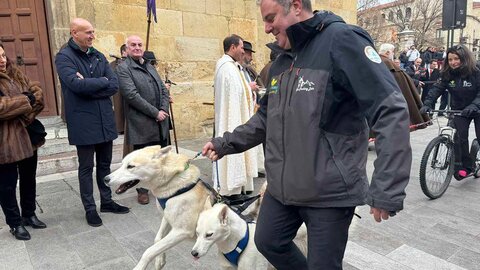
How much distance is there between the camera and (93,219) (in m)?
4.07

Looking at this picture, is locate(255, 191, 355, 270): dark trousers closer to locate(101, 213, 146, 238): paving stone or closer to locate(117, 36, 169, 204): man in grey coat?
locate(101, 213, 146, 238): paving stone

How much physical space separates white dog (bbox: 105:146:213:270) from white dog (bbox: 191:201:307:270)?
0.34m

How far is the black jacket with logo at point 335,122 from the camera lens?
1626mm

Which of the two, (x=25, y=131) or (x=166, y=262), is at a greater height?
(x=25, y=131)

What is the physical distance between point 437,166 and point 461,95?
1.09m

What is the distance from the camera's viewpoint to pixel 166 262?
322cm

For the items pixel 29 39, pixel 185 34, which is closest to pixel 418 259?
pixel 185 34

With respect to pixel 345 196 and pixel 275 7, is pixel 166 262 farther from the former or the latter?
pixel 275 7

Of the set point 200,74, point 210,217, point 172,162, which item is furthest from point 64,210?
point 200,74

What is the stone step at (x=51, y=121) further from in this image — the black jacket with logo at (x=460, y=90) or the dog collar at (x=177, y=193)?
the black jacket with logo at (x=460, y=90)

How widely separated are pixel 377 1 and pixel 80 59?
131ft

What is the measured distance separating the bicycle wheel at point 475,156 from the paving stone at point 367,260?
9.80ft

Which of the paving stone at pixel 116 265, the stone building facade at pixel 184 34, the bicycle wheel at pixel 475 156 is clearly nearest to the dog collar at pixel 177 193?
the paving stone at pixel 116 265

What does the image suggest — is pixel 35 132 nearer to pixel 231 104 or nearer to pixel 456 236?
pixel 231 104
